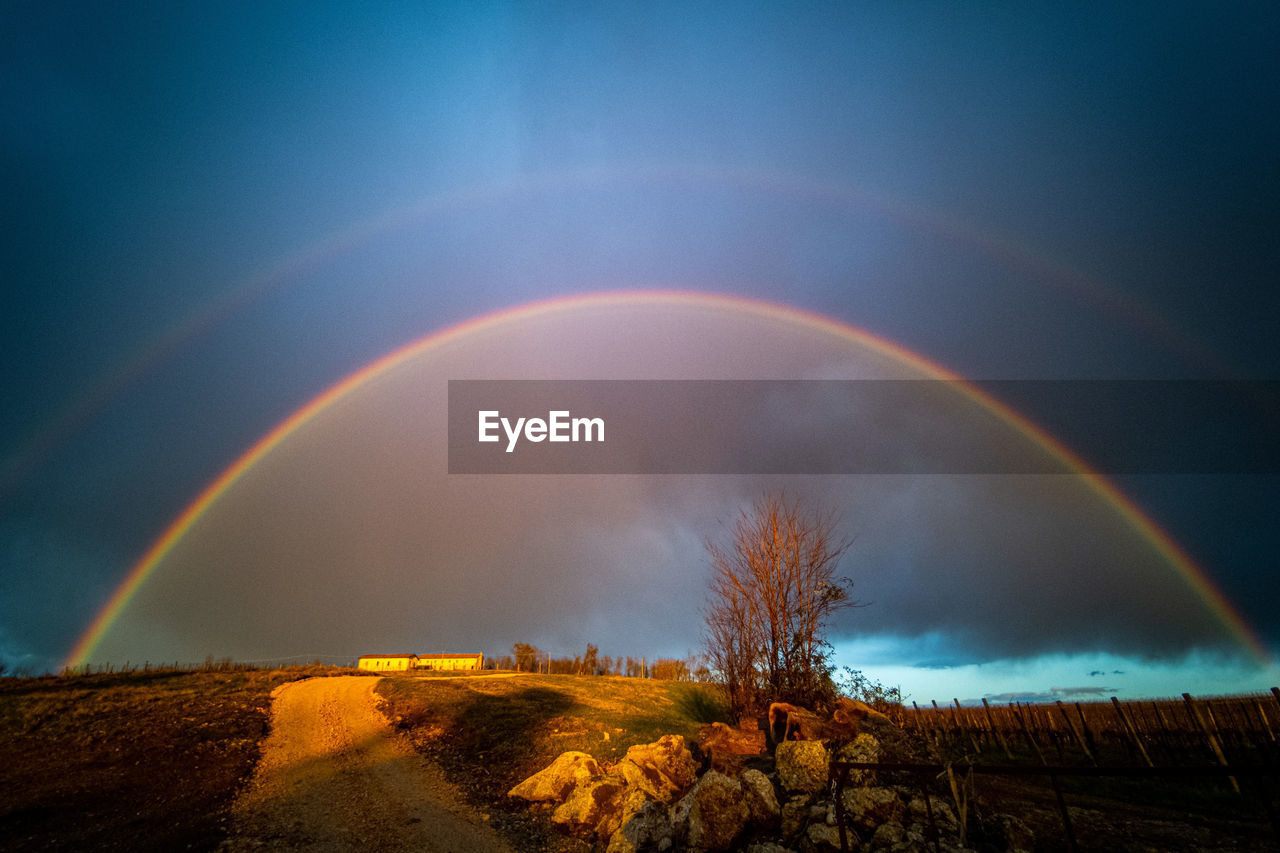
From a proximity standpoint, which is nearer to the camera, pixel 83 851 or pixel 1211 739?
pixel 83 851

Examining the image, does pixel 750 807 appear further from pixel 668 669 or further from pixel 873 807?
pixel 668 669

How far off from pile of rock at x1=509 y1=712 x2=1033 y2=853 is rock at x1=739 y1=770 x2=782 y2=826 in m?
0.02

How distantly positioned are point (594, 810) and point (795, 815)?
4.53 meters

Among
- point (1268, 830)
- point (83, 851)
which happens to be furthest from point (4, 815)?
point (1268, 830)

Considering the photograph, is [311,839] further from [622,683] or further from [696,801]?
[622,683]

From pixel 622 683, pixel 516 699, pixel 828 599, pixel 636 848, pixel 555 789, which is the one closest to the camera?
pixel 636 848

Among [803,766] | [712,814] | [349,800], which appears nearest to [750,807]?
[712,814]

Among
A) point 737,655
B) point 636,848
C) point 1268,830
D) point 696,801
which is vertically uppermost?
point 737,655

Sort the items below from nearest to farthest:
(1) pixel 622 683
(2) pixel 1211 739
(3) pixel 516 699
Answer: (2) pixel 1211 739 → (3) pixel 516 699 → (1) pixel 622 683

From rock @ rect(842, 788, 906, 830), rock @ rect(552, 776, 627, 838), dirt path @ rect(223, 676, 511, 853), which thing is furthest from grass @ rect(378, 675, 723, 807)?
rock @ rect(842, 788, 906, 830)

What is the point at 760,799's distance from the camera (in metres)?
10.9

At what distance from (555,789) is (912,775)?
7.92 meters

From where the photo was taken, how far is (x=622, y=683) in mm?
37875

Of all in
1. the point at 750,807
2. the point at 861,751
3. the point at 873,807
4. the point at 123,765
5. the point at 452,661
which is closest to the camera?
the point at 873,807
